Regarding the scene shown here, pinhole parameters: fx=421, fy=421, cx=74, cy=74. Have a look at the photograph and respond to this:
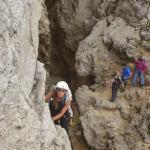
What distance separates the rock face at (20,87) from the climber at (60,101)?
1.11ft

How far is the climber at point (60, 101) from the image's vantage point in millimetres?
8461

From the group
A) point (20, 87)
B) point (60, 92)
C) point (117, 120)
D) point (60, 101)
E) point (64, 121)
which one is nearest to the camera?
point (20, 87)

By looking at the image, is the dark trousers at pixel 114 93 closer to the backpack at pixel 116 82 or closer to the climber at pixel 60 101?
the backpack at pixel 116 82

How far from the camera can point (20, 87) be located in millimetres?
7188

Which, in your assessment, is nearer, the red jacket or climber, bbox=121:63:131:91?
climber, bbox=121:63:131:91

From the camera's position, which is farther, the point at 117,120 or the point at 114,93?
the point at 114,93

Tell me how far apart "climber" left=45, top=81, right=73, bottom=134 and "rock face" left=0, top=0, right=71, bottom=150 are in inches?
13.3

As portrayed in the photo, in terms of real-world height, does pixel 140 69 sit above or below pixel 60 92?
above

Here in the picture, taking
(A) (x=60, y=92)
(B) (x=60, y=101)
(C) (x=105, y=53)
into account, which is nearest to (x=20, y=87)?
(A) (x=60, y=92)

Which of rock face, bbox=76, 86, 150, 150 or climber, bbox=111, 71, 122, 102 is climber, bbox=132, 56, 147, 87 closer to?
rock face, bbox=76, 86, 150, 150

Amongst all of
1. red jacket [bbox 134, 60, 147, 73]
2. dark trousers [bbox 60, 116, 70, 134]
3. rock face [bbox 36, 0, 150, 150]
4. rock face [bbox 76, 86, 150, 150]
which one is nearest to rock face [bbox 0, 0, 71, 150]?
dark trousers [bbox 60, 116, 70, 134]

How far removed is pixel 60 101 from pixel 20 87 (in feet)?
5.43

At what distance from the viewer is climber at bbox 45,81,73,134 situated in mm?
8461

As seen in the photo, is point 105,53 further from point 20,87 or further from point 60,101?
point 20,87
